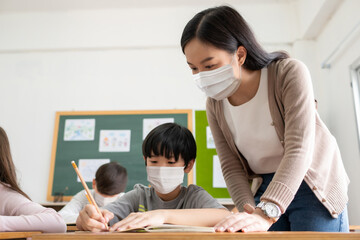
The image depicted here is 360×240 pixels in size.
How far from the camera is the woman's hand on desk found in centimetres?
65

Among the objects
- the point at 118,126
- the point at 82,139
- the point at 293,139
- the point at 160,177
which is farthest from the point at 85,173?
the point at 293,139

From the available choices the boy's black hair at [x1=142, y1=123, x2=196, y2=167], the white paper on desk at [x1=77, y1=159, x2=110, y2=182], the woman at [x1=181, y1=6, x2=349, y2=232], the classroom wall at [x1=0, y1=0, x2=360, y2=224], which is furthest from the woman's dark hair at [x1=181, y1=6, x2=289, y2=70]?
the white paper on desk at [x1=77, y1=159, x2=110, y2=182]

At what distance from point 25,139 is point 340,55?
10.5 feet

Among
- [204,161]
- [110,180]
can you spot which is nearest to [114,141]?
[204,161]

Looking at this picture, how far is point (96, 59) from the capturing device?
12.3 feet

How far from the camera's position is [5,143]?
4.78ft

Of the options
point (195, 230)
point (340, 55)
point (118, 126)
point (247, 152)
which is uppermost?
point (340, 55)

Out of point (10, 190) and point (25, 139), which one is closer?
point (10, 190)

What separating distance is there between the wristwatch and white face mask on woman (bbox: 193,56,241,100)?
16.1 inches

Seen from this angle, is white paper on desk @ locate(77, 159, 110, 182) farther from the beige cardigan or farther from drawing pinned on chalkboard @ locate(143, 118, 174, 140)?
the beige cardigan

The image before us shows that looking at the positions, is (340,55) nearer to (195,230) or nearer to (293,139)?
(293,139)

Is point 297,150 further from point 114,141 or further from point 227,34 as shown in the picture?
point 114,141

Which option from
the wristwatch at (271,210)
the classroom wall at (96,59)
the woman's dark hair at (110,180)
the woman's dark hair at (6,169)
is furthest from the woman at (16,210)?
the classroom wall at (96,59)

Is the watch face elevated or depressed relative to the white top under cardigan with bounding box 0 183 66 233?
elevated
